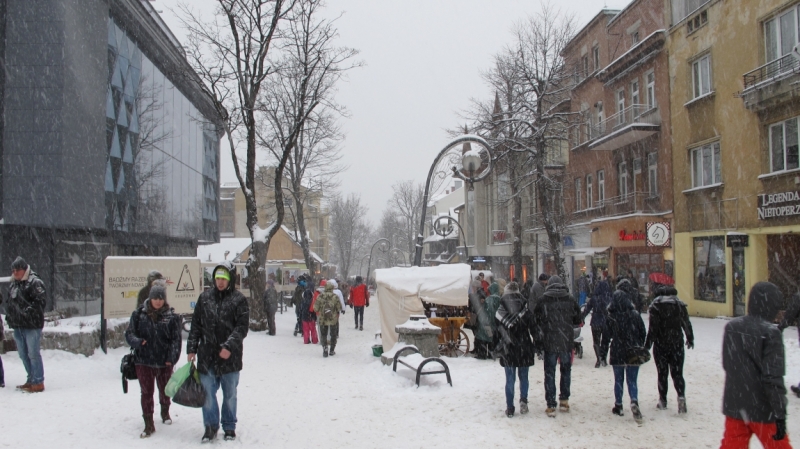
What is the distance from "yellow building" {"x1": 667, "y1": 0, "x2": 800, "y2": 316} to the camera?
16.6m

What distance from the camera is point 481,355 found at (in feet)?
40.8

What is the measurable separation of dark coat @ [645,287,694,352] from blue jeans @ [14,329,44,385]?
7838mm

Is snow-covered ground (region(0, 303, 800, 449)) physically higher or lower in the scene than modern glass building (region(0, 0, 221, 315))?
lower

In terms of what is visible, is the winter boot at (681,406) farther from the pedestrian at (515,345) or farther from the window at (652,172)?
the window at (652,172)

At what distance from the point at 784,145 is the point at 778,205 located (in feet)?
5.32

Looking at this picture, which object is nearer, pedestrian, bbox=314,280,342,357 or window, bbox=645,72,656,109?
pedestrian, bbox=314,280,342,357

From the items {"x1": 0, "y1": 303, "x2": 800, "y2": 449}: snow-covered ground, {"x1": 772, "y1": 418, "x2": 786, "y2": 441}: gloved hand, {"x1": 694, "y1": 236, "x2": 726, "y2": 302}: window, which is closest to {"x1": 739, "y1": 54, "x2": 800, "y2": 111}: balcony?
{"x1": 694, "y1": 236, "x2": 726, "y2": 302}: window

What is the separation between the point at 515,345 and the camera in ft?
24.5

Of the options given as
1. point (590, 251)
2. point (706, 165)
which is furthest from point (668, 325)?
point (590, 251)

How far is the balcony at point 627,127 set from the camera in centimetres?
2288

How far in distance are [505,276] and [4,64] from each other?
117 ft

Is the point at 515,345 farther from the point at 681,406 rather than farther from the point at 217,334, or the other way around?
the point at 217,334

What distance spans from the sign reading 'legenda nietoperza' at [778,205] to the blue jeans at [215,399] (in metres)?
15.6

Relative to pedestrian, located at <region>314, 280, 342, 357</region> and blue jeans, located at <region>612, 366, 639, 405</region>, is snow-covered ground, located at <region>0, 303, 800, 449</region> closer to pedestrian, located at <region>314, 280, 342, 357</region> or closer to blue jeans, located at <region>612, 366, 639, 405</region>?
blue jeans, located at <region>612, 366, 639, 405</region>
